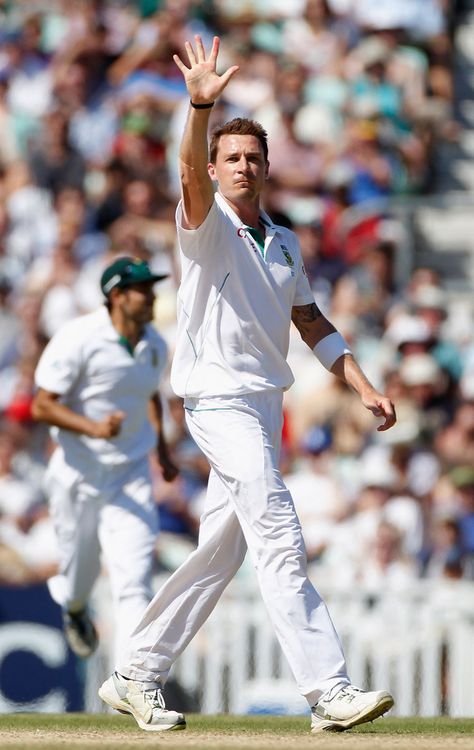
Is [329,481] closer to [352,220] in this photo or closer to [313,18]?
[352,220]

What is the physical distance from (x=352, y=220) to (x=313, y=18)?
2.50 meters

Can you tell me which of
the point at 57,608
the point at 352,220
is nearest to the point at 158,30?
the point at 352,220

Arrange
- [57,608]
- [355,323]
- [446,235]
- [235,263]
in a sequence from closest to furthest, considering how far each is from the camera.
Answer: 1. [235,263]
2. [57,608]
3. [355,323]
4. [446,235]

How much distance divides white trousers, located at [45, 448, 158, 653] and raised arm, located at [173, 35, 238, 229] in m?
2.72

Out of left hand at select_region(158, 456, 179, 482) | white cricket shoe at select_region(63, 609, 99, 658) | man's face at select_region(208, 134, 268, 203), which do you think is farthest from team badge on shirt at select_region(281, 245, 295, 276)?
white cricket shoe at select_region(63, 609, 99, 658)

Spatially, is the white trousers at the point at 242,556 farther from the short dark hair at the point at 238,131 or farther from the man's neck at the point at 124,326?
the man's neck at the point at 124,326

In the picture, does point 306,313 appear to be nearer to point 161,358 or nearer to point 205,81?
point 205,81

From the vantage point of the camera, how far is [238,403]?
6660mm

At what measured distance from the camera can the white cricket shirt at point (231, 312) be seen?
6641mm

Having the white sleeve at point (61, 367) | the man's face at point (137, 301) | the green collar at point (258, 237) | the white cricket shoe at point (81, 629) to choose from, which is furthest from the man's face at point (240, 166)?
the white cricket shoe at point (81, 629)

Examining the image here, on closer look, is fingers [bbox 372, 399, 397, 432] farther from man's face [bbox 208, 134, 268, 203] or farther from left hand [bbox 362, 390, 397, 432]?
man's face [bbox 208, 134, 268, 203]

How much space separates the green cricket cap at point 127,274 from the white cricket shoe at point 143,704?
2.49 meters

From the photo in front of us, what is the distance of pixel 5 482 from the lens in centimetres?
1309

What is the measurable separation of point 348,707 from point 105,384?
316 centimetres
